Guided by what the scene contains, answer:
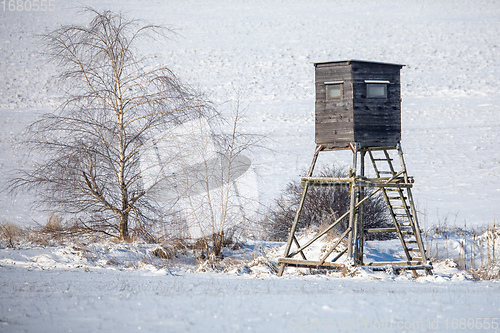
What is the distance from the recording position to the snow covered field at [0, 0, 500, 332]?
20.9ft

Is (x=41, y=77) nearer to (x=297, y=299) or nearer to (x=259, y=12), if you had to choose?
(x=259, y=12)

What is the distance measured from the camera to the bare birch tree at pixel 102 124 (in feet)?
40.8

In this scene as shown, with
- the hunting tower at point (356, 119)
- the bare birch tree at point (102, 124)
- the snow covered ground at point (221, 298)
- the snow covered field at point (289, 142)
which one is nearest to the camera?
the snow covered ground at point (221, 298)

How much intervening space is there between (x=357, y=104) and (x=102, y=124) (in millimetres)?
6145

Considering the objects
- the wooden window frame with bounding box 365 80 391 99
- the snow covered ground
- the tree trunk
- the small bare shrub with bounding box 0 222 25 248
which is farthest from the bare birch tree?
the wooden window frame with bounding box 365 80 391 99

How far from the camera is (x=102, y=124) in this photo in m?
12.3

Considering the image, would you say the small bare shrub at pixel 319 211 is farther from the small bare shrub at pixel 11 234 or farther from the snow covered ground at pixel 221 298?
the small bare shrub at pixel 11 234

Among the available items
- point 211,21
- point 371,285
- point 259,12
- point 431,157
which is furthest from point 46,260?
point 259,12

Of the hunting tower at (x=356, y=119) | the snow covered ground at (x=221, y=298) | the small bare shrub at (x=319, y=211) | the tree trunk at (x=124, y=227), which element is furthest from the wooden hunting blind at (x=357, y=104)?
the tree trunk at (x=124, y=227)

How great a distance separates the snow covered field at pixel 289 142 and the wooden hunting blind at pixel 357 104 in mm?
3028

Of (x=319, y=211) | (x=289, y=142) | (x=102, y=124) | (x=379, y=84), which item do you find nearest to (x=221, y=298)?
(x=379, y=84)

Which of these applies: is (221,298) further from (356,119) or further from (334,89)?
(334,89)

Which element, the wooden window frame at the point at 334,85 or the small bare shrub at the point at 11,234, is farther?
the small bare shrub at the point at 11,234

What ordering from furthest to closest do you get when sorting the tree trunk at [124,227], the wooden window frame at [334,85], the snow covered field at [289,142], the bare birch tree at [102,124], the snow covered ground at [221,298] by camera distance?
the tree trunk at [124,227] → the bare birch tree at [102,124] → the wooden window frame at [334,85] → the snow covered field at [289,142] → the snow covered ground at [221,298]
